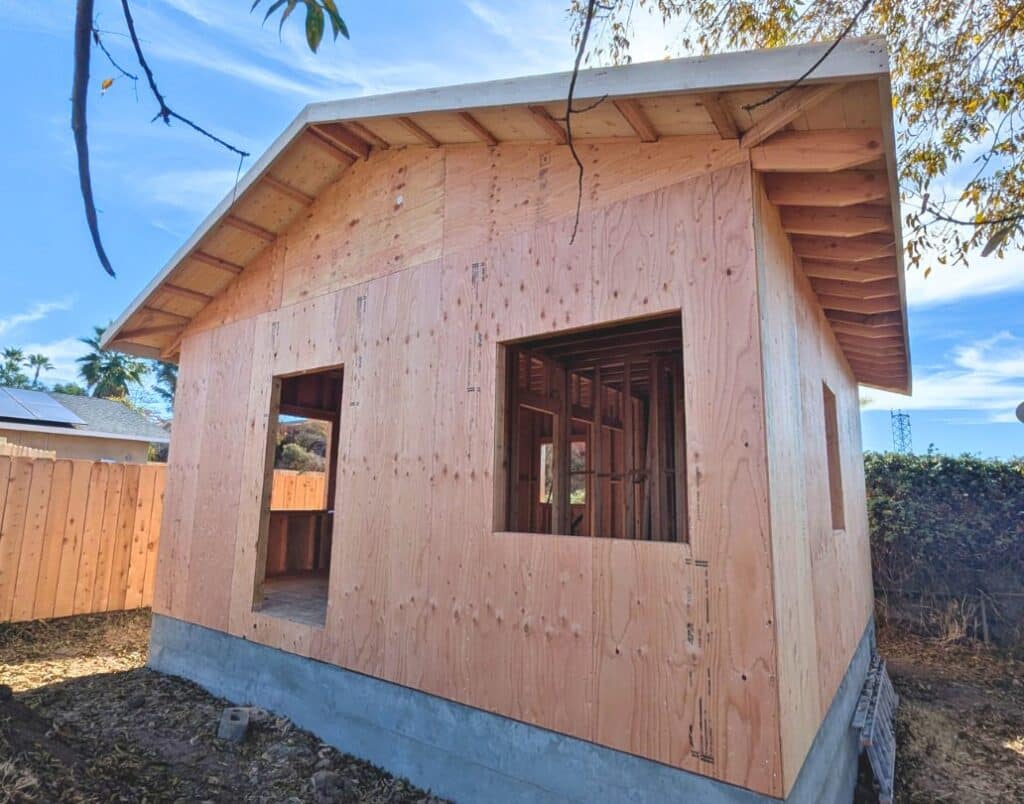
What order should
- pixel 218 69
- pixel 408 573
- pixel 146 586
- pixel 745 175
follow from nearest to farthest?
pixel 218 69 → pixel 745 175 → pixel 408 573 → pixel 146 586

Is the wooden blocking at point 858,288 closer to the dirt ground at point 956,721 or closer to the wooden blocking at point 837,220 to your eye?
the wooden blocking at point 837,220

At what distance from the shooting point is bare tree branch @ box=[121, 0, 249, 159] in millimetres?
1330

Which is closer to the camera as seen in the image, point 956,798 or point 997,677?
point 956,798

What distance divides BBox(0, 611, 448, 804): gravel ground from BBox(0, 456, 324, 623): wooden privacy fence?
3.94 feet

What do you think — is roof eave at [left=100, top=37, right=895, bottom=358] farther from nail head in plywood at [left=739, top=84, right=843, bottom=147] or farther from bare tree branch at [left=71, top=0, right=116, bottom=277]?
bare tree branch at [left=71, top=0, right=116, bottom=277]

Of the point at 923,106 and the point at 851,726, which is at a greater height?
the point at 923,106

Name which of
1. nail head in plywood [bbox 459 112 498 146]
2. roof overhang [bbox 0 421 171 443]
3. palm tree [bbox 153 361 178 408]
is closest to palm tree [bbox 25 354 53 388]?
palm tree [bbox 153 361 178 408]

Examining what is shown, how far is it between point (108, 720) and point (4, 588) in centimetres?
313

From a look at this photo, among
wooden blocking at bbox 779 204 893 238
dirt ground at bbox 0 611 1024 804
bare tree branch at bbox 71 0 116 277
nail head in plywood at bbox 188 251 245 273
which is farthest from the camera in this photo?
nail head in plywood at bbox 188 251 245 273

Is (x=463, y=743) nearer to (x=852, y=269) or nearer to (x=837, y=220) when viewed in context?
(x=837, y=220)

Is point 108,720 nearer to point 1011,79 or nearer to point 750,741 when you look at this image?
point 750,741

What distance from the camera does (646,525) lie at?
6078mm

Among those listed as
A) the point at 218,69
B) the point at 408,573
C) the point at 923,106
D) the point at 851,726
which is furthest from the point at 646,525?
the point at 218,69

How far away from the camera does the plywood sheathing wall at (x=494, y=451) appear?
2.81 meters
